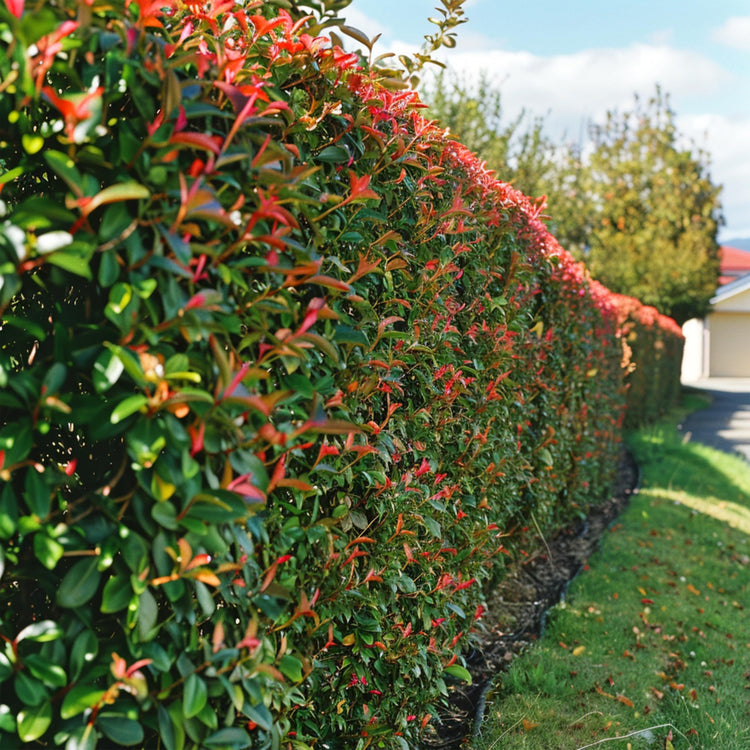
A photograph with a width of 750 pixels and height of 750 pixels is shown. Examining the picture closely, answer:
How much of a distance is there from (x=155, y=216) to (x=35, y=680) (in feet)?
3.05

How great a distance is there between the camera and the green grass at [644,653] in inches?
123

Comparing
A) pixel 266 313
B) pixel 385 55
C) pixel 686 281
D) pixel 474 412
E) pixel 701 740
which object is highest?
pixel 686 281

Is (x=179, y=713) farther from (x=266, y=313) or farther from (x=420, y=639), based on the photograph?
(x=420, y=639)

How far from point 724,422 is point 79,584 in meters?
19.3

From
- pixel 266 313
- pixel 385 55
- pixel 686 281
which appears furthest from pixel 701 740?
pixel 686 281

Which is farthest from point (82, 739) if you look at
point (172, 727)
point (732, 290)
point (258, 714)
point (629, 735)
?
point (732, 290)

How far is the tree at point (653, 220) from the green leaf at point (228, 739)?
911 inches

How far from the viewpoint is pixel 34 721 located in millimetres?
→ 1232

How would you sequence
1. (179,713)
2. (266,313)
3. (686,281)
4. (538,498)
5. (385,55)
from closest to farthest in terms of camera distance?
(179,713) → (266,313) → (385,55) → (538,498) → (686,281)

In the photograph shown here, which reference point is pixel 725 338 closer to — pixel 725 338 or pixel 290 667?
pixel 725 338

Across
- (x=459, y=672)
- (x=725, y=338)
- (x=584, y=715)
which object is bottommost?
(x=584, y=715)

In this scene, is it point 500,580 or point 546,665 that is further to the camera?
point 500,580

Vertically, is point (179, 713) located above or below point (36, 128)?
below

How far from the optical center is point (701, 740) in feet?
10.2
